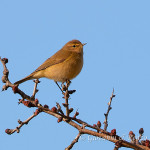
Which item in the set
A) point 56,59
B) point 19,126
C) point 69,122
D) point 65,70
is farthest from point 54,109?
point 56,59

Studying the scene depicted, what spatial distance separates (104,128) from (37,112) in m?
1.04

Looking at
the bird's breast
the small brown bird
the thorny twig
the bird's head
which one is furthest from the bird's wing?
the thorny twig

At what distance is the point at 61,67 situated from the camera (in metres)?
7.63

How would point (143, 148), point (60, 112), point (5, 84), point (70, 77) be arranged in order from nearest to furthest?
point (143, 148) → point (60, 112) → point (5, 84) → point (70, 77)

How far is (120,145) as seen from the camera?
12.4 ft

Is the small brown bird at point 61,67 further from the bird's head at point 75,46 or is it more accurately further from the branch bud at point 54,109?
the branch bud at point 54,109

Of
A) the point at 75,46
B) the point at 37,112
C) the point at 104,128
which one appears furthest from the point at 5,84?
the point at 75,46

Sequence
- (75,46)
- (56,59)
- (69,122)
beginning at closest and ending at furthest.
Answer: (69,122)
(56,59)
(75,46)

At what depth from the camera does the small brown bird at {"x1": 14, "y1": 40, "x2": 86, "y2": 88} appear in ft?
24.7

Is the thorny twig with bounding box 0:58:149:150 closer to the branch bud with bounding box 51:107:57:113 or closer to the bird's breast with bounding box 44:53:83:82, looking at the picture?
the branch bud with bounding box 51:107:57:113

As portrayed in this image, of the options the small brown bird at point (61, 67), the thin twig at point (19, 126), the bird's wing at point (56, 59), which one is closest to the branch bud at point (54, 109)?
the thin twig at point (19, 126)

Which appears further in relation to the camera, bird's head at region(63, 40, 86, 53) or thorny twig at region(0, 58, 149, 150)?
bird's head at region(63, 40, 86, 53)

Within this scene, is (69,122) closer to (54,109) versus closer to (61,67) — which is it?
(54,109)

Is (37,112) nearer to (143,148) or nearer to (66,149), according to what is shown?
(66,149)
